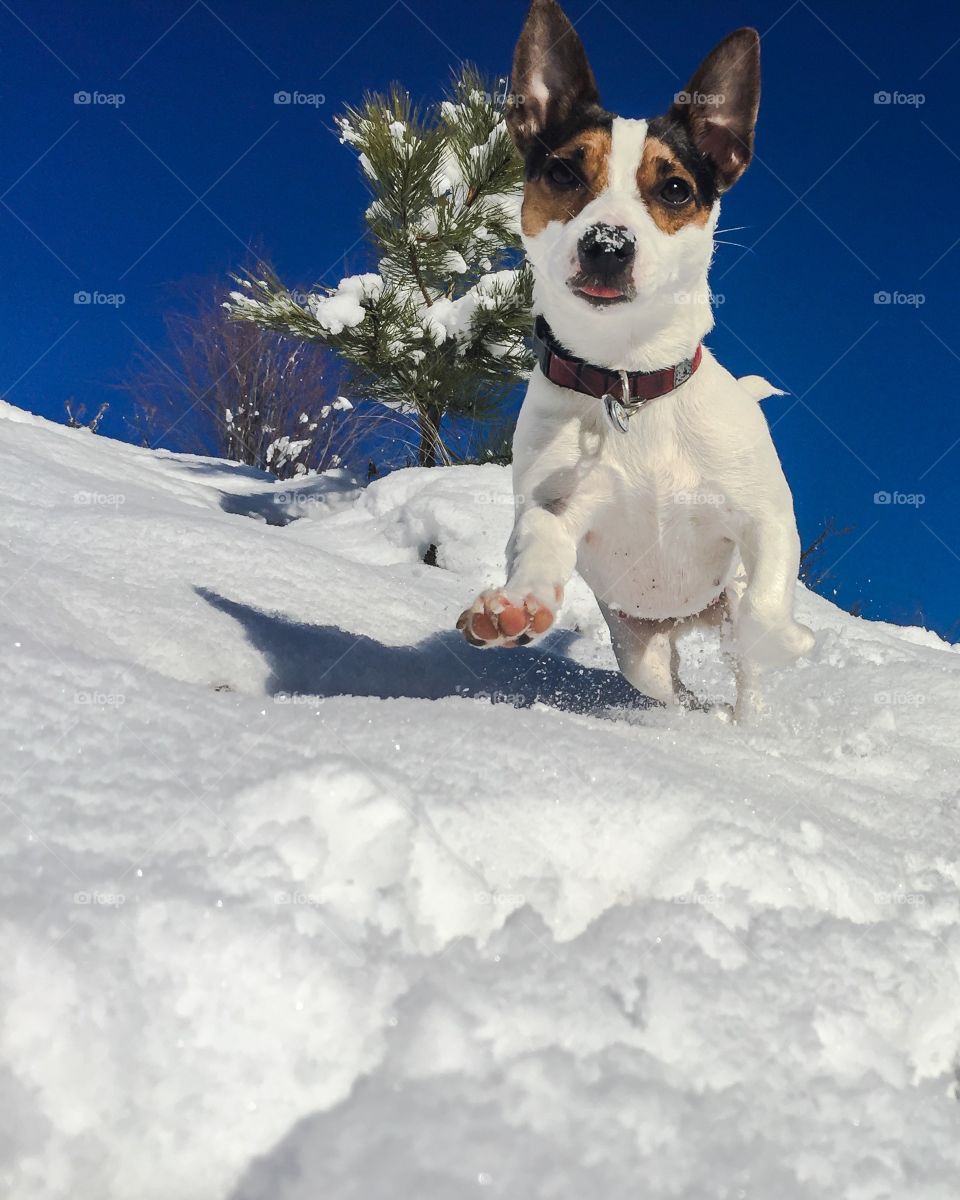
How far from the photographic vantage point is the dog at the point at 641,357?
2104mm

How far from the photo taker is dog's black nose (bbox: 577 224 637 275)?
199 cm

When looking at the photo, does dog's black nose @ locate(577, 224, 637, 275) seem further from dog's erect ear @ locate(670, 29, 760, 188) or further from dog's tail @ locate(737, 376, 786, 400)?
dog's tail @ locate(737, 376, 786, 400)

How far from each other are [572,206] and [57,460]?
3.09 meters

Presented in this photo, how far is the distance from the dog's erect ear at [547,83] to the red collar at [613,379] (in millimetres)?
497

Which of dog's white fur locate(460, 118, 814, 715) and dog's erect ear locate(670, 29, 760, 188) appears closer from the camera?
dog's white fur locate(460, 118, 814, 715)

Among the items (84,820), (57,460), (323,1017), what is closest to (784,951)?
(323,1017)

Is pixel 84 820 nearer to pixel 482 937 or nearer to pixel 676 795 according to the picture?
pixel 482 937

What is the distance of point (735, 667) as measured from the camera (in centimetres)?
267
